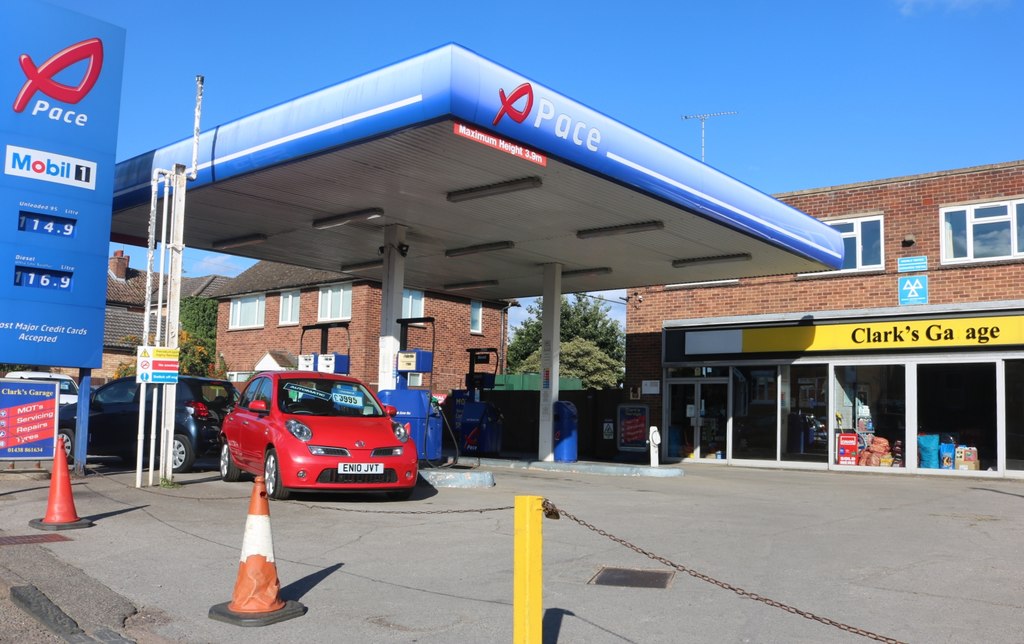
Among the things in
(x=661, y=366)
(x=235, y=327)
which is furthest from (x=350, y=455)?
(x=235, y=327)

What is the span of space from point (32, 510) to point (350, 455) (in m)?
3.42

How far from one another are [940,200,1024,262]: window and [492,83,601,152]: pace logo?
38.6 feet

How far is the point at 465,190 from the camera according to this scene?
1408cm

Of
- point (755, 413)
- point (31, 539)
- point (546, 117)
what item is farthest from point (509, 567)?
point (755, 413)

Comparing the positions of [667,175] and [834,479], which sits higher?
[667,175]

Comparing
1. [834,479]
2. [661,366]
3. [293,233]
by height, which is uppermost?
[293,233]

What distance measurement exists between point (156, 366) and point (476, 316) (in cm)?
2528

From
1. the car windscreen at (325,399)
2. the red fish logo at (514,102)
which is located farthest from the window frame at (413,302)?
the red fish logo at (514,102)

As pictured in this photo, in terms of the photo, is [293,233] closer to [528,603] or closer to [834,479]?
[834,479]

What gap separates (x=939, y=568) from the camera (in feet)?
25.9

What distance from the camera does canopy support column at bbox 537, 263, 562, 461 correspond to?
19.7 meters

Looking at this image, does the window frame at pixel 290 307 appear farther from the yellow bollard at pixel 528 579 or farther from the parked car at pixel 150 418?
the yellow bollard at pixel 528 579

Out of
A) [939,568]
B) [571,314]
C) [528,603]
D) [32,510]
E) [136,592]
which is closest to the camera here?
[528,603]

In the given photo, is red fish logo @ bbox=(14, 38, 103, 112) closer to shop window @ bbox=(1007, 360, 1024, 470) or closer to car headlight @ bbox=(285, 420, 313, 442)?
car headlight @ bbox=(285, 420, 313, 442)
